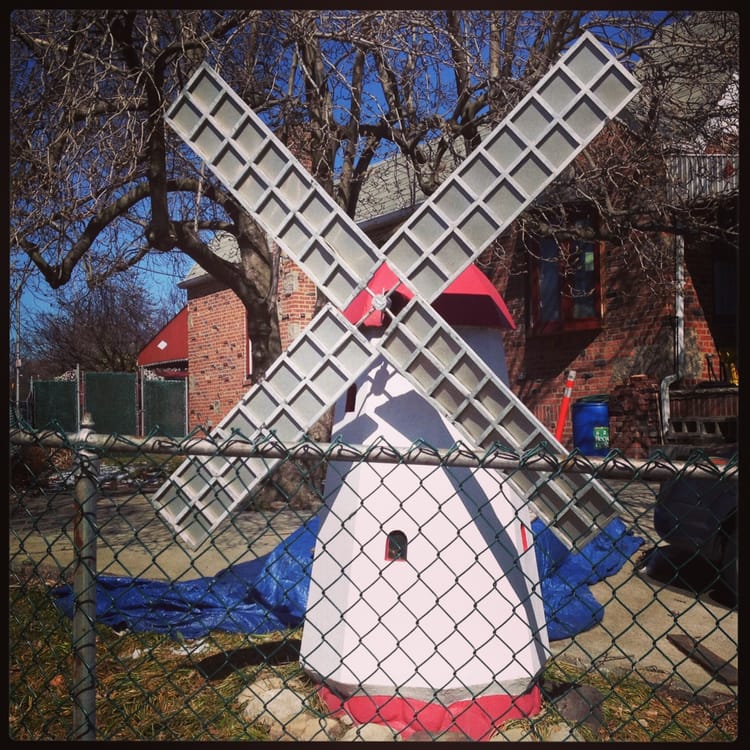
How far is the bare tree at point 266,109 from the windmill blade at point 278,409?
3971mm

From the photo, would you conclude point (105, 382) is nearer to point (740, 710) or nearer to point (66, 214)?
point (66, 214)

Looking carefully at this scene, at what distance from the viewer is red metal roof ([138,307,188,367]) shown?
27641 mm

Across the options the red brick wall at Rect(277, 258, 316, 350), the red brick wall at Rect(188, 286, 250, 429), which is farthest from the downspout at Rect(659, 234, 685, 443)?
the red brick wall at Rect(188, 286, 250, 429)

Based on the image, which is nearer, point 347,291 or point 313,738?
point 313,738

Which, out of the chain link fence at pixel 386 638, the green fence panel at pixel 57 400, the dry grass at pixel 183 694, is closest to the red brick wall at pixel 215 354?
the green fence panel at pixel 57 400

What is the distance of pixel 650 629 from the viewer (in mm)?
5605

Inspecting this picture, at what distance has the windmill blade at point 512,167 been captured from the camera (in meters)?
3.75

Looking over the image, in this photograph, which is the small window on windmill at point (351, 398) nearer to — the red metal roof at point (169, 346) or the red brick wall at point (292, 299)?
the red brick wall at point (292, 299)

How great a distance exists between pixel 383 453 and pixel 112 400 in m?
21.6

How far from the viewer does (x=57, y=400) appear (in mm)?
22000

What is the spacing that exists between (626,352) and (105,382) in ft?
53.2

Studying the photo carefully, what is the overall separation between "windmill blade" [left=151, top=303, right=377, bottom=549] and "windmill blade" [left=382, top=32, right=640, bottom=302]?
501 millimetres

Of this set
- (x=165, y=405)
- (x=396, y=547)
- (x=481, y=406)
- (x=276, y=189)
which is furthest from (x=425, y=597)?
(x=165, y=405)

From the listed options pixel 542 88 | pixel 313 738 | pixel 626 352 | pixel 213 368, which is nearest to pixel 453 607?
pixel 313 738
